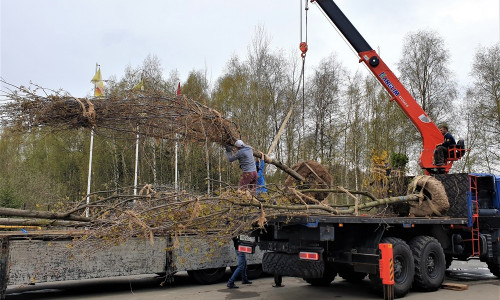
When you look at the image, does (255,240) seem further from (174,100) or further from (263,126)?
(263,126)

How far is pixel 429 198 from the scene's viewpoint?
9.69m

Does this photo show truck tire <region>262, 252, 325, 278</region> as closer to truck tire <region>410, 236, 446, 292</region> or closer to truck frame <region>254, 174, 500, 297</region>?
truck frame <region>254, 174, 500, 297</region>

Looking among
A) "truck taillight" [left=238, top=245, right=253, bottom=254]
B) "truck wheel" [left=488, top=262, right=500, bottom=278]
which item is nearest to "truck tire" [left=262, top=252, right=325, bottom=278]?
"truck taillight" [left=238, top=245, right=253, bottom=254]

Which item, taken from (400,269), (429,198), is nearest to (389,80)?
(429,198)

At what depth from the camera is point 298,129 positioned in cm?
2598

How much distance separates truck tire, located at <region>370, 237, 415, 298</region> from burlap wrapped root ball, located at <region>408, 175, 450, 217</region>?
2113 mm

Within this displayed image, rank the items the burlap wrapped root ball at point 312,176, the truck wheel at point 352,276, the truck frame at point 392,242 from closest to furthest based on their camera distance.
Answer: the truck frame at point 392,242
the truck wheel at point 352,276
the burlap wrapped root ball at point 312,176

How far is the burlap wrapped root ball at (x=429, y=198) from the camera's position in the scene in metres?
9.45

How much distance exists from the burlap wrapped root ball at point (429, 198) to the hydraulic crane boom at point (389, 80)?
5.87ft

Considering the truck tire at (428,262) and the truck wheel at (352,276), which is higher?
the truck tire at (428,262)

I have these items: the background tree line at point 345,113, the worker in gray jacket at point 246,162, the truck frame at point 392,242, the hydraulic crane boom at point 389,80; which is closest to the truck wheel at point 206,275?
the truck frame at point 392,242

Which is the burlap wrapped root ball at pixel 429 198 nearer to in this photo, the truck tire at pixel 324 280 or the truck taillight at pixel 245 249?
the truck tire at pixel 324 280

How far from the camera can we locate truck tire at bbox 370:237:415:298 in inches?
294

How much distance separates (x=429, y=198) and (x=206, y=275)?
509cm
